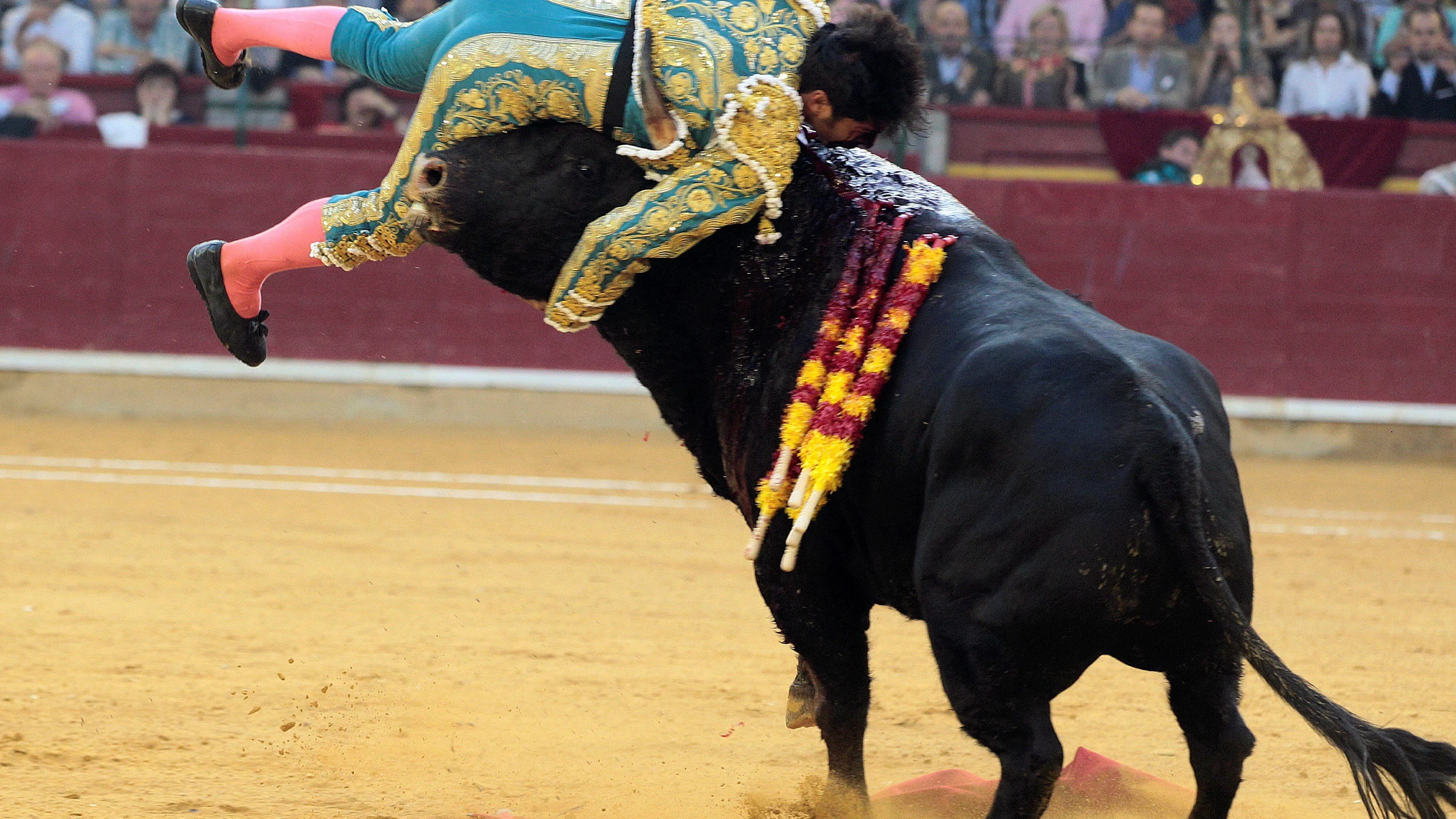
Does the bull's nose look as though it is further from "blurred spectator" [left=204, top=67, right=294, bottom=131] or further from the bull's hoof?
"blurred spectator" [left=204, top=67, right=294, bottom=131]

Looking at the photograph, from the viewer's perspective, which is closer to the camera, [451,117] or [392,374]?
[451,117]

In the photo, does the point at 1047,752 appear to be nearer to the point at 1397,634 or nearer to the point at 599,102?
the point at 599,102

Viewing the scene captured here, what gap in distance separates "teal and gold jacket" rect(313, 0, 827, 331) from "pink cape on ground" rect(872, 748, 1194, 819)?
120 centimetres

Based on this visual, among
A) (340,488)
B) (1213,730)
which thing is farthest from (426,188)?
(340,488)

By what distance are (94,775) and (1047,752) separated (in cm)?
210

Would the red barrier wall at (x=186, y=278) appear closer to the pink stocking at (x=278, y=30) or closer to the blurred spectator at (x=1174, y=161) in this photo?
the blurred spectator at (x=1174, y=161)

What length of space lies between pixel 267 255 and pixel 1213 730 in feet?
6.77

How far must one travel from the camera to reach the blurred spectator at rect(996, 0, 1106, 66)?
9.75m

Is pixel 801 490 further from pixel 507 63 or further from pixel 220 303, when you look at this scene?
pixel 220 303

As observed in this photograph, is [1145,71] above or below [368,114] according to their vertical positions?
above

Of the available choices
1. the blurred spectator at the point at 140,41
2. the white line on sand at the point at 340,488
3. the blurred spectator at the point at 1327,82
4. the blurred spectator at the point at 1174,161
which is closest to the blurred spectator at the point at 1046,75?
the blurred spectator at the point at 1174,161

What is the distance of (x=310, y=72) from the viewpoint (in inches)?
393

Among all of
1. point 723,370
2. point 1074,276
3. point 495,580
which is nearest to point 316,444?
point 495,580

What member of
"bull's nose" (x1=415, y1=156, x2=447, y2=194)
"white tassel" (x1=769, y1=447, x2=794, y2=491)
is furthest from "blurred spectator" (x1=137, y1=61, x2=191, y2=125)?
"white tassel" (x1=769, y1=447, x2=794, y2=491)
